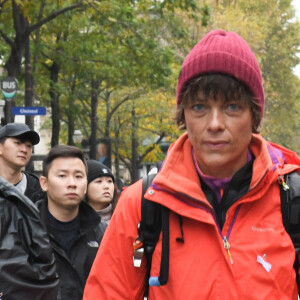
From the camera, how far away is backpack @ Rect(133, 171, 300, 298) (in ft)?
7.40

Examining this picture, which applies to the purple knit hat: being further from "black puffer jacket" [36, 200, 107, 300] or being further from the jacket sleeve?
"black puffer jacket" [36, 200, 107, 300]

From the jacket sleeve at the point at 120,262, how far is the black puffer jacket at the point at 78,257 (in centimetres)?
220

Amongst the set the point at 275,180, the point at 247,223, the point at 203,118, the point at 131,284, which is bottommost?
the point at 131,284

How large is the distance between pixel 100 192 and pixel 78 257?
1.68m

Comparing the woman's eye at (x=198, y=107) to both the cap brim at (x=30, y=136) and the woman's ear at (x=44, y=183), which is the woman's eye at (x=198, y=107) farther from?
the cap brim at (x=30, y=136)

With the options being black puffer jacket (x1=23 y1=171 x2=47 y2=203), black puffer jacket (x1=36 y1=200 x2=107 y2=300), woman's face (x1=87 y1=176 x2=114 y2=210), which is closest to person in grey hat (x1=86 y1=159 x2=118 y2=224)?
woman's face (x1=87 y1=176 x2=114 y2=210)

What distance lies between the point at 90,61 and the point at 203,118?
1730 cm

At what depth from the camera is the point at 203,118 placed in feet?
7.58

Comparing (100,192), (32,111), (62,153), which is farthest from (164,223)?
(32,111)

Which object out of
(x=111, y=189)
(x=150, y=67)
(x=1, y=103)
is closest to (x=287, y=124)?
(x=1, y=103)

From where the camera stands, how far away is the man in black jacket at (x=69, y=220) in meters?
4.61

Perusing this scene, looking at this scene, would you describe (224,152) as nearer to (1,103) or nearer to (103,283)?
(103,283)

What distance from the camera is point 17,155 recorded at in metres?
6.54

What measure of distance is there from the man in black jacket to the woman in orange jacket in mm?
2222
